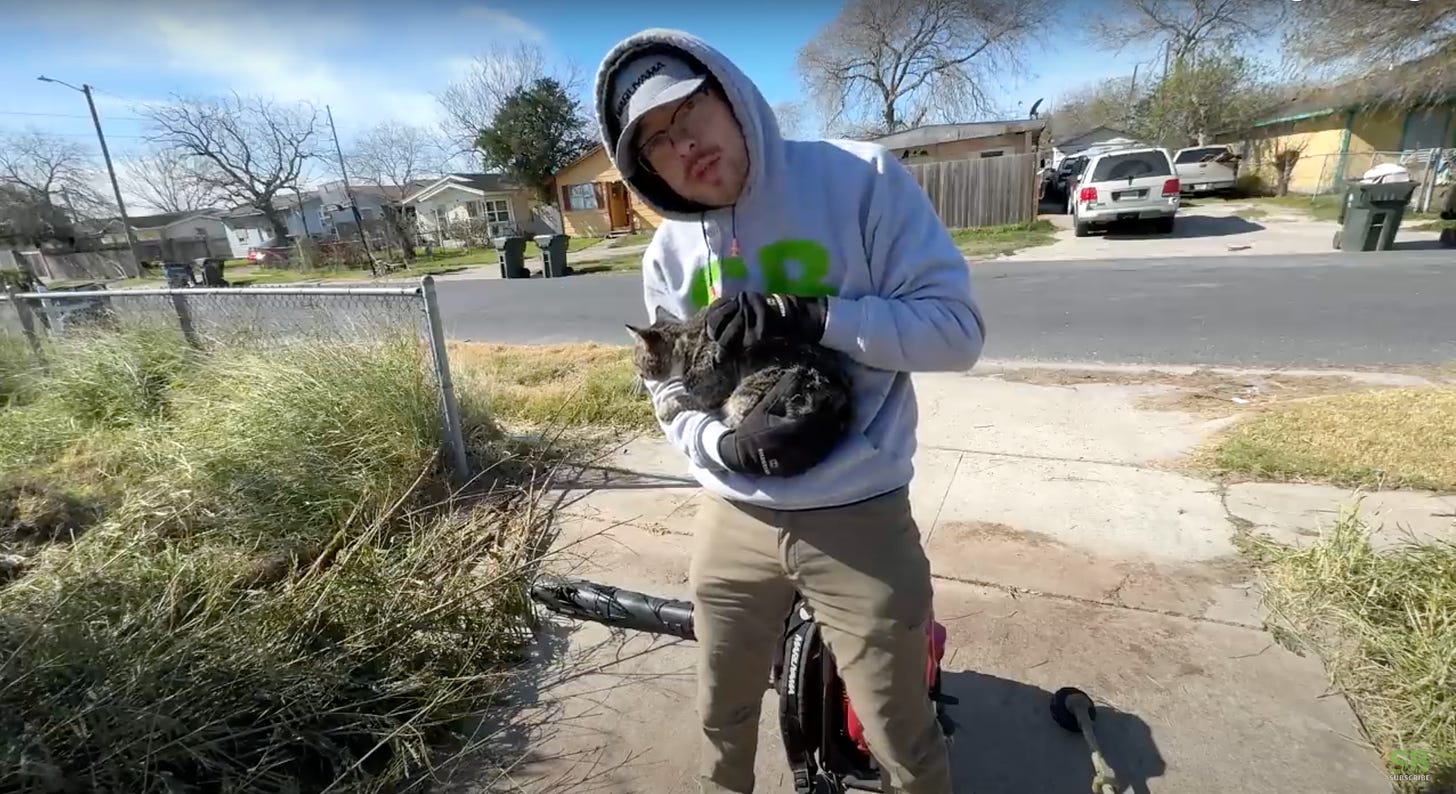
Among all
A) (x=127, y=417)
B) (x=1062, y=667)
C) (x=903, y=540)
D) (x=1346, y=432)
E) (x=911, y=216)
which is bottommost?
(x=1062, y=667)

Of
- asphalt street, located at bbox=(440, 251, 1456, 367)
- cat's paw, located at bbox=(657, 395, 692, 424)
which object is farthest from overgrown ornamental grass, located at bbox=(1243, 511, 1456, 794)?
asphalt street, located at bbox=(440, 251, 1456, 367)

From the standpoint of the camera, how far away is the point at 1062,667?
229 centimetres

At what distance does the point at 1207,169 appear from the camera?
73.6ft

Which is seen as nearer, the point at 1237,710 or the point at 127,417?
the point at 1237,710

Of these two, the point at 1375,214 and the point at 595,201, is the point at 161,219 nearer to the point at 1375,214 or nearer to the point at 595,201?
the point at 595,201

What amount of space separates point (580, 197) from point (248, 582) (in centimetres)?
3053

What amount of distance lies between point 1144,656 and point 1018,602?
1.51 feet

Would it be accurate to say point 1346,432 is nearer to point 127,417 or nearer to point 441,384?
point 441,384

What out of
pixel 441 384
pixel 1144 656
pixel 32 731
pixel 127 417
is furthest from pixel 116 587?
pixel 1144 656

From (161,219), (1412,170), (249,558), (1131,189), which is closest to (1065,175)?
(1412,170)

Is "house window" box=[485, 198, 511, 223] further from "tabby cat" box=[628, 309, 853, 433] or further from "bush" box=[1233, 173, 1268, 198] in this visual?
"tabby cat" box=[628, 309, 853, 433]

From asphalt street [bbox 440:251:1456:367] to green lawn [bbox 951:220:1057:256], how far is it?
202 cm

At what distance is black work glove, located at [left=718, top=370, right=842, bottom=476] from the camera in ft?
4.32

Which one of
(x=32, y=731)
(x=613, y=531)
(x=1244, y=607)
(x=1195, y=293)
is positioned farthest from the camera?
(x=1195, y=293)
